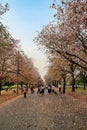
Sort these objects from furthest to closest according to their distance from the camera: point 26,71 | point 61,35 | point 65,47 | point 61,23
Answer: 1. point 26,71
2. point 65,47
3. point 61,35
4. point 61,23

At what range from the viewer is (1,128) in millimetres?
15227

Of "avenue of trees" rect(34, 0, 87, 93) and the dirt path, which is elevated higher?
"avenue of trees" rect(34, 0, 87, 93)

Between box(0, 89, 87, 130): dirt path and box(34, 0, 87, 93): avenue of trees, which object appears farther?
box(34, 0, 87, 93): avenue of trees

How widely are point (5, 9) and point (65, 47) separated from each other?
13945 mm

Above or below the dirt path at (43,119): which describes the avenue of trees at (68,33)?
above

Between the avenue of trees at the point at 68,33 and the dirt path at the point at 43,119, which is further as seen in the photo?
the avenue of trees at the point at 68,33

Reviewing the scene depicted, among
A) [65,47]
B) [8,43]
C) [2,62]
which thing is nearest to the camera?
[8,43]

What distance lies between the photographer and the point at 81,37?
127ft

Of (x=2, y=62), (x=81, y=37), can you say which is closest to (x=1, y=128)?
(x=81, y=37)

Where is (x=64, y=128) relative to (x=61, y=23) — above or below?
below

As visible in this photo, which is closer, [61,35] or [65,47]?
[61,35]

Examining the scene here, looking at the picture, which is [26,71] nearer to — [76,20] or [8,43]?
[8,43]

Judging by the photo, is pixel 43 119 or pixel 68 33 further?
pixel 68 33

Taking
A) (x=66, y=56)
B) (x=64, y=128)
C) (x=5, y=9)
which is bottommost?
(x=64, y=128)
